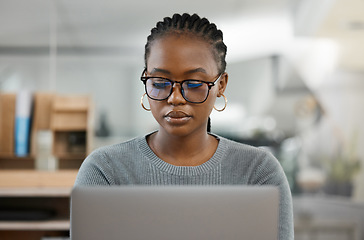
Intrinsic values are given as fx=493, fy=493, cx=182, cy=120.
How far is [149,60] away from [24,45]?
2.78m

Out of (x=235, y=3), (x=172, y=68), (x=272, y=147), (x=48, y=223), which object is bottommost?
(x=48, y=223)

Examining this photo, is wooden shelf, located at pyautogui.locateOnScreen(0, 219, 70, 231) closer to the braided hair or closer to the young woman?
the young woman

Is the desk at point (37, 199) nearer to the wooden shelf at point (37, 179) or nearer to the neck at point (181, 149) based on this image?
the wooden shelf at point (37, 179)

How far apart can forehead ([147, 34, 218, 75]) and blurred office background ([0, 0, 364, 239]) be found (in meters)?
2.50

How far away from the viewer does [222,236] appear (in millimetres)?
728

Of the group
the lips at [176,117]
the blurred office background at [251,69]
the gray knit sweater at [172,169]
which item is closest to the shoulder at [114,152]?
the gray knit sweater at [172,169]

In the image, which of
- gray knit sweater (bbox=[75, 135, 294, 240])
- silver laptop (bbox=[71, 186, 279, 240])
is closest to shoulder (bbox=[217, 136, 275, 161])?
gray knit sweater (bbox=[75, 135, 294, 240])

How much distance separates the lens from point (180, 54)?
1081mm

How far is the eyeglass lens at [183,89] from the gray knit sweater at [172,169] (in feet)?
0.45

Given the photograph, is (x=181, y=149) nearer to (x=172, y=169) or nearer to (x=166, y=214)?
(x=172, y=169)

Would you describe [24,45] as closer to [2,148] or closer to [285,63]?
[2,148]

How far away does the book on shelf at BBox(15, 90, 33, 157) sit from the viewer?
2803mm

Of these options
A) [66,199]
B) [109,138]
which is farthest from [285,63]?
[66,199]

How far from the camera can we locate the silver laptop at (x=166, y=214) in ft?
2.35
